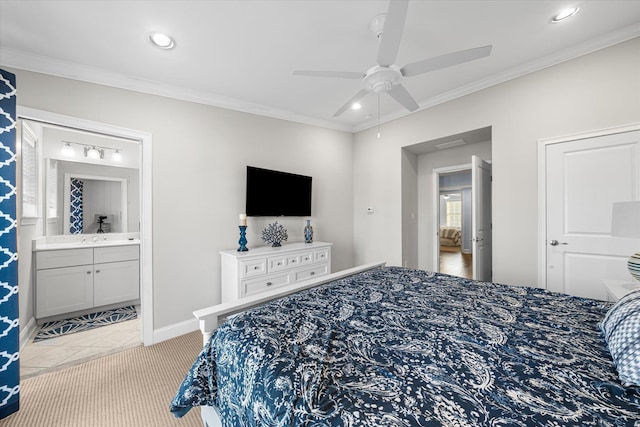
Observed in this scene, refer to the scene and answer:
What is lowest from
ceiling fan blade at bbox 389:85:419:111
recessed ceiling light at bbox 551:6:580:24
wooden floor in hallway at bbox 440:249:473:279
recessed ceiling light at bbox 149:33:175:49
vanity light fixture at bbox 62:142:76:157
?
wooden floor in hallway at bbox 440:249:473:279

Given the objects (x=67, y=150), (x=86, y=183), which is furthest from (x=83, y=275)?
(x=67, y=150)

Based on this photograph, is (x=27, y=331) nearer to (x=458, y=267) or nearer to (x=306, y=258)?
(x=306, y=258)

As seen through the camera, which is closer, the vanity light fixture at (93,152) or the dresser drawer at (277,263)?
the dresser drawer at (277,263)

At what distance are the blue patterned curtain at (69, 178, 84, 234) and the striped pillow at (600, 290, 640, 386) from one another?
5.23 metres

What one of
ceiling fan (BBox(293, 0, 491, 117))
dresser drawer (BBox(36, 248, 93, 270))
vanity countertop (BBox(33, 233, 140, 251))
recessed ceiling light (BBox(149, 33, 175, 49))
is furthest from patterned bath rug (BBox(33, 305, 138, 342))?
ceiling fan (BBox(293, 0, 491, 117))

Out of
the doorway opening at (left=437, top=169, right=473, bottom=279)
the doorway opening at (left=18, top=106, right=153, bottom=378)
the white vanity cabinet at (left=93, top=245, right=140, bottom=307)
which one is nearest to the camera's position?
the doorway opening at (left=18, top=106, right=153, bottom=378)

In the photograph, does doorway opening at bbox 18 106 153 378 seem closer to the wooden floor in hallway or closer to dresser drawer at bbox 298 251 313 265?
dresser drawer at bbox 298 251 313 265

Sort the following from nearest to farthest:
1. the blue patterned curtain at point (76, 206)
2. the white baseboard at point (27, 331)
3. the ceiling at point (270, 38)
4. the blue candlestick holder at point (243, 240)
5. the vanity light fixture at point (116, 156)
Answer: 1. the ceiling at point (270, 38)
2. the white baseboard at point (27, 331)
3. the blue candlestick holder at point (243, 240)
4. the blue patterned curtain at point (76, 206)
5. the vanity light fixture at point (116, 156)

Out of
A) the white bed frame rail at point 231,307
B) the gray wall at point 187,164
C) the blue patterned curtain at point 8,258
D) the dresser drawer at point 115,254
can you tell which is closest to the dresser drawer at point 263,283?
the gray wall at point 187,164

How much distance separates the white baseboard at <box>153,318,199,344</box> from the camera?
2.63 meters

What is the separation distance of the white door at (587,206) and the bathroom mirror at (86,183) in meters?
5.34

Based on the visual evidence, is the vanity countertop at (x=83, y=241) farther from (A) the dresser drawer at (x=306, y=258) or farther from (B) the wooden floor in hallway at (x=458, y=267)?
(B) the wooden floor in hallway at (x=458, y=267)

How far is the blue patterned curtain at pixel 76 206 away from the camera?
3592 mm

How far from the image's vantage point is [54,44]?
6.81 ft
